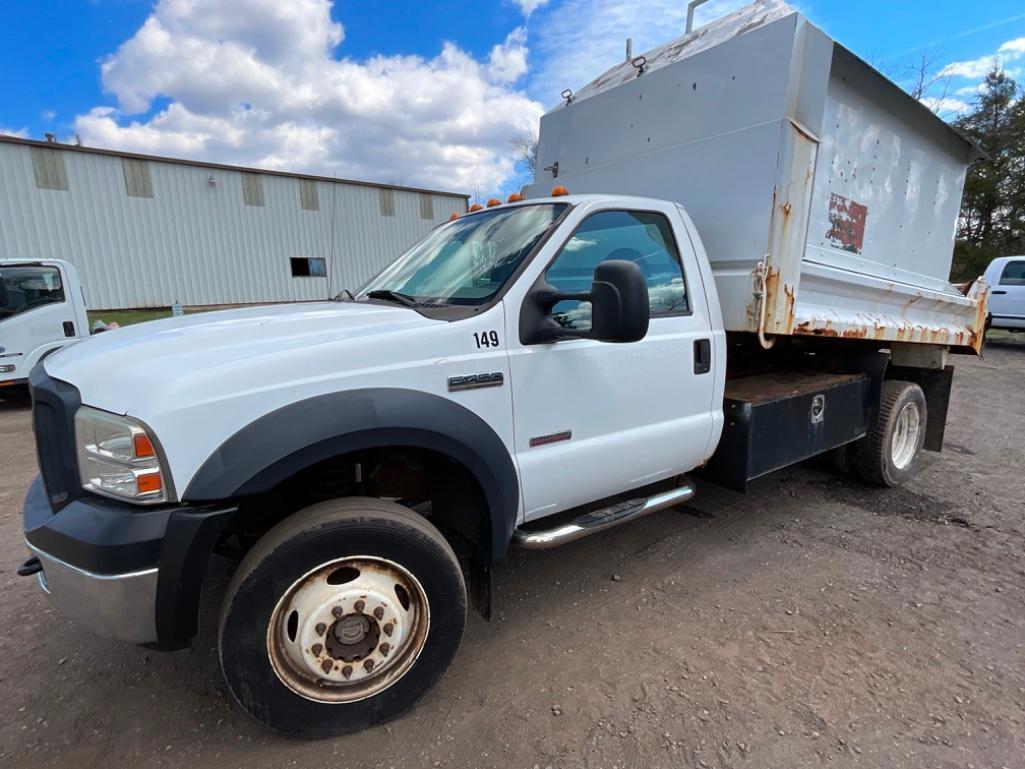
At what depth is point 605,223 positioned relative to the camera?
2.86m

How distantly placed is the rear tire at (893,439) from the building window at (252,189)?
19.2 metres

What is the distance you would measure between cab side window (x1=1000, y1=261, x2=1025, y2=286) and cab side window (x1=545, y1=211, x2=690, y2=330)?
15.0 meters

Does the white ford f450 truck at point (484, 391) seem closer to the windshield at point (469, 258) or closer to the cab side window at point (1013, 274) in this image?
the windshield at point (469, 258)

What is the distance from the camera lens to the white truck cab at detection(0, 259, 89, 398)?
7664 mm

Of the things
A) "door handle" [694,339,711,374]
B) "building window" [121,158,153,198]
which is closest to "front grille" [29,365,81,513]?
"door handle" [694,339,711,374]

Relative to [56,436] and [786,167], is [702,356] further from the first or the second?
[56,436]

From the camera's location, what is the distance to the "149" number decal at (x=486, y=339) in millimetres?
2252

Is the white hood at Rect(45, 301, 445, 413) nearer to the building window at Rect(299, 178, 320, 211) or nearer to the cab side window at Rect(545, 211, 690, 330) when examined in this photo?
the cab side window at Rect(545, 211, 690, 330)

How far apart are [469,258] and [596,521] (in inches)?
56.7

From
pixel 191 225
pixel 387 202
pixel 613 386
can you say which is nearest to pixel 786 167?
pixel 613 386

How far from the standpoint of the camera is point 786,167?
3.15 m

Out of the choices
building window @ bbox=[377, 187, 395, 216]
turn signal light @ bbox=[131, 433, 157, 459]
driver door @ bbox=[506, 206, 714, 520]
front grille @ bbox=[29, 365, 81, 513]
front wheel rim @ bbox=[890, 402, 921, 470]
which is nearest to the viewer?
turn signal light @ bbox=[131, 433, 157, 459]

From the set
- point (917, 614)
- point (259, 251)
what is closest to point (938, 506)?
point (917, 614)

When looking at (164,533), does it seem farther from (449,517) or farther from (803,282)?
(803,282)
